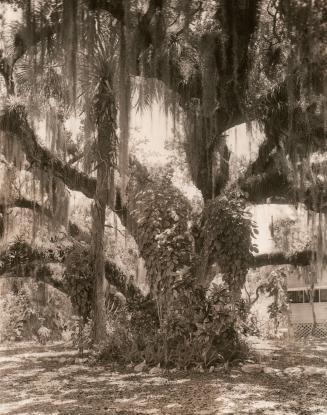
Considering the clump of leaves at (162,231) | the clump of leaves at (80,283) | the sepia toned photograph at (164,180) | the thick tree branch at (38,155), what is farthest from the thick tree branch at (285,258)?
the thick tree branch at (38,155)

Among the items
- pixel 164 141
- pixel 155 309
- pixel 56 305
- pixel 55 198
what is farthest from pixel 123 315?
pixel 56 305

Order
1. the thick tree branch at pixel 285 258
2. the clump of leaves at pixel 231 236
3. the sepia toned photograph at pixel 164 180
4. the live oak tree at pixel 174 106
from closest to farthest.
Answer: the sepia toned photograph at pixel 164 180
the live oak tree at pixel 174 106
the clump of leaves at pixel 231 236
the thick tree branch at pixel 285 258

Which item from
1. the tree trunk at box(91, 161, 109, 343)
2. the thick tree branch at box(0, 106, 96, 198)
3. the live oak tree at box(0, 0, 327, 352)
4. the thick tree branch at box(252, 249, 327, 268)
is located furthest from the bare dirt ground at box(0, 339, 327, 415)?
the thick tree branch at box(0, 106, 96, 198)

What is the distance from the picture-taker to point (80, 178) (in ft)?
33.0

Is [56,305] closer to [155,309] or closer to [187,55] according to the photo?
[155,309]

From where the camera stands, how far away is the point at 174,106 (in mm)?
8086

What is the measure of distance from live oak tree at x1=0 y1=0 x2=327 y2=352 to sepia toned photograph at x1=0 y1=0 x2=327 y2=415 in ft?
0.09

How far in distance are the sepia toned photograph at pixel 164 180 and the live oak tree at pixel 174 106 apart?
0.09ft

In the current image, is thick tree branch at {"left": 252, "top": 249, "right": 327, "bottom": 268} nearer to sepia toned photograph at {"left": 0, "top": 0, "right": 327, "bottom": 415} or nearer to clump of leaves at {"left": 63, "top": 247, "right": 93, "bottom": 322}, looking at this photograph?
sepia toned photograph at {"left": 0, "top": 0, "right": 327, "bottom": 415}

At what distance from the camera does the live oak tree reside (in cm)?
653

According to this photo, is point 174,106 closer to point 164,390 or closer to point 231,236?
point 231,236

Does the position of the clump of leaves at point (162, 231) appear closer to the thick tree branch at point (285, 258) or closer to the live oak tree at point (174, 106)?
the live oak tree at point (174, 106)

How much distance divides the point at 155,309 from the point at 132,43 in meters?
4.75

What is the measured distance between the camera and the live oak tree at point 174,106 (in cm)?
653
